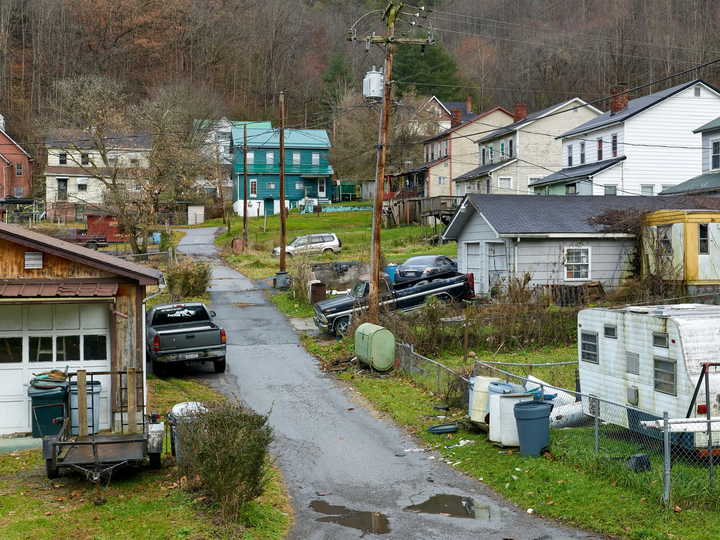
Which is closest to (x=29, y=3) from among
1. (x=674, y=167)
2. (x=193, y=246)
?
(x=193, y=246)

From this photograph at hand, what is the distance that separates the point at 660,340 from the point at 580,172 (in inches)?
1175

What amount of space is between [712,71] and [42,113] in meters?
62.9

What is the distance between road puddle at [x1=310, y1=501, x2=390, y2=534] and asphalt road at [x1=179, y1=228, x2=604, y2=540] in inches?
0.5

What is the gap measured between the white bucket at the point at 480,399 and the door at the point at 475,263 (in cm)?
1531

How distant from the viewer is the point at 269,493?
9.89 meters

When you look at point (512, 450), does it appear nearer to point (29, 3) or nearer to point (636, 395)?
point (636, 395)

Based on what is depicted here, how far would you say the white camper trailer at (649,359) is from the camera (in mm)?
10000

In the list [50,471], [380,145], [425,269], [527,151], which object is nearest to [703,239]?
[425,269]

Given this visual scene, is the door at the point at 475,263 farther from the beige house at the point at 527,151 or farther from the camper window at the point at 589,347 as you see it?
the beige house at the point at 527,151

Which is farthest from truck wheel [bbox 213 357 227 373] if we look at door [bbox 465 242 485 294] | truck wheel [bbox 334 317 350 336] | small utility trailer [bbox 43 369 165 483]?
door [bbox 465 242 485 294]

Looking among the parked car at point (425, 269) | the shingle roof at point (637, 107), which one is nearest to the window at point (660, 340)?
the parked car at point (425, 269)

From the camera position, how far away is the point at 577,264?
85.1 ft

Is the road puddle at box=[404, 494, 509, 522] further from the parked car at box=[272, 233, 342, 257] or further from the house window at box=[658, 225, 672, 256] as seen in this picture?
the parked car at box=[272, 233, 342, 257]

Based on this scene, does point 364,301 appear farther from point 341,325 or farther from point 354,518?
point 354,518
